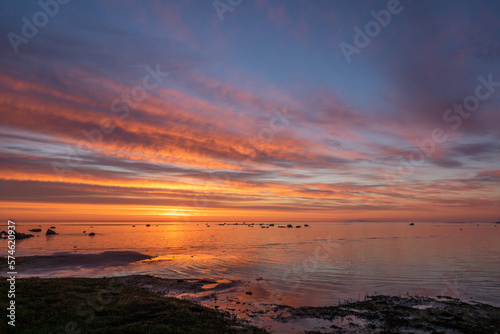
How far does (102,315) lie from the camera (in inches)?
682

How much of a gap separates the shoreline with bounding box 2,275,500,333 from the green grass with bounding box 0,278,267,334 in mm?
63

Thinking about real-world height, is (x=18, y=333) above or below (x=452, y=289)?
above

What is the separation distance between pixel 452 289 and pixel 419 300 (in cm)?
818

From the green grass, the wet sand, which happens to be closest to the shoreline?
the green grass

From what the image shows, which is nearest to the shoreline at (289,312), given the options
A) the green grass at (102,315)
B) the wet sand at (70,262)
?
the green grass at (102,315)

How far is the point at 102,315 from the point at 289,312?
13.7 metres

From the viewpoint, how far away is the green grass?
48.1 feet

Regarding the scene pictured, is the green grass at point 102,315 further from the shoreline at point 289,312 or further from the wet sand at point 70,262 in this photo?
the wet sand at point 70,262

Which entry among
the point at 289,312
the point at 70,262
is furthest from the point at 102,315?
the point at 70,262

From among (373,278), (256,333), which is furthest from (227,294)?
(373,278)

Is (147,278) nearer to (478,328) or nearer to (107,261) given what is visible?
(107,261)

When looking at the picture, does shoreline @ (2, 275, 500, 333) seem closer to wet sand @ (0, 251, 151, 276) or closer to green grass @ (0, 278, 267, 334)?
green grass @ (0, 278, 267, 334)

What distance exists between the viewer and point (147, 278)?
3497 cm

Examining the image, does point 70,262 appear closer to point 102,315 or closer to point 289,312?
point 102,315
